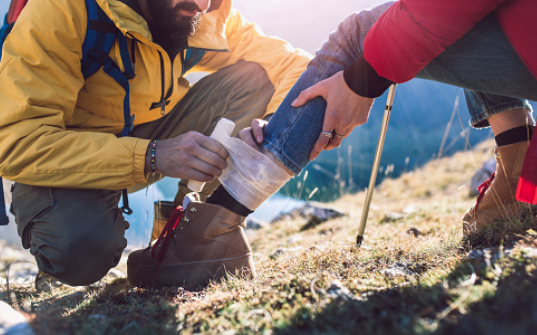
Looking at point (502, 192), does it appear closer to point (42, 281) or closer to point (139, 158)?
point (139, 158)

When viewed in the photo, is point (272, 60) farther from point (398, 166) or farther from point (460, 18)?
point (398, 166)

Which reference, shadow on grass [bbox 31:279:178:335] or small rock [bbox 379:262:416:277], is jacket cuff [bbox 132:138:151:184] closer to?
shadow on grass [bbox 31:279:178:335]

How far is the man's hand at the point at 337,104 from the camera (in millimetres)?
1792

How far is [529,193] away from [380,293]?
874 millimetres

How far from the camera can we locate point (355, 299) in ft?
4.30

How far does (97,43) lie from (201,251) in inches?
65.9

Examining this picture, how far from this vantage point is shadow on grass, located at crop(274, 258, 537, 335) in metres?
0.91

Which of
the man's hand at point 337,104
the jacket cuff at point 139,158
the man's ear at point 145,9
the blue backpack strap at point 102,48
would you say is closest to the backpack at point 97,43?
the blue backpack strap at point 102,48

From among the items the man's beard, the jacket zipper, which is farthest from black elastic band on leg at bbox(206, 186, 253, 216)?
the man's beard

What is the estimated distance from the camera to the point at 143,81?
2797mm

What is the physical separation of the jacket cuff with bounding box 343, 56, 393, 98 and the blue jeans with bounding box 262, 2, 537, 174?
0.18 m

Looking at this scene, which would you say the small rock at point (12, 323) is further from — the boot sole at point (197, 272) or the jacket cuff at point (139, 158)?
the jacket cuff at point (139, 158)

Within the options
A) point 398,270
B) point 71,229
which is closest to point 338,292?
point 398,270

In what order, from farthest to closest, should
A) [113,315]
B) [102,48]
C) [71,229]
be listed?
[102,48] < [71,229] < [113,315]
